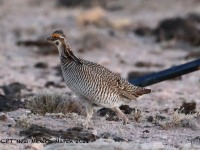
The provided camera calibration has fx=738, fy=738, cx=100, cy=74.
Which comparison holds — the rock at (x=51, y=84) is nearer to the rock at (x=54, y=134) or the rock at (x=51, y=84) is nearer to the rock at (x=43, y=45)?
the rock at (x=43, y=45)

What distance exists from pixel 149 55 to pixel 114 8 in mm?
11972

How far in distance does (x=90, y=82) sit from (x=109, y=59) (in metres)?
10.2

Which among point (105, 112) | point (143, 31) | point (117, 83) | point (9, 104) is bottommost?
point (105, 112)

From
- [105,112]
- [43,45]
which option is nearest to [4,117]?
[105,112]

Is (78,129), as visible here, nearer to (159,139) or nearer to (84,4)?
(159,139)

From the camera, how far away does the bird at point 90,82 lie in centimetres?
901

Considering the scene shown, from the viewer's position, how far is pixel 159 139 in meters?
8.78

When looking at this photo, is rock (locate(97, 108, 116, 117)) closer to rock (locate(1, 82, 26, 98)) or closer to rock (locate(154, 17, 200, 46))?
rock (locate(1, 82, 26, 98))

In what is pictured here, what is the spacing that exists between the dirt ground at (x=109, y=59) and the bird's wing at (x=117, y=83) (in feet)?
1.28

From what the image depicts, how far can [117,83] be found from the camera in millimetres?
9492

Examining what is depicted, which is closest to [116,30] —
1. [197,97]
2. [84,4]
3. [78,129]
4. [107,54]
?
[107,54]

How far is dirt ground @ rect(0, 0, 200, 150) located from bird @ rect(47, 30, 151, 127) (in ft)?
1.11

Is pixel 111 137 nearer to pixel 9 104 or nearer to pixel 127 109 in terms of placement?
pixel 127 109

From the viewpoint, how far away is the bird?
9008 millimetres
